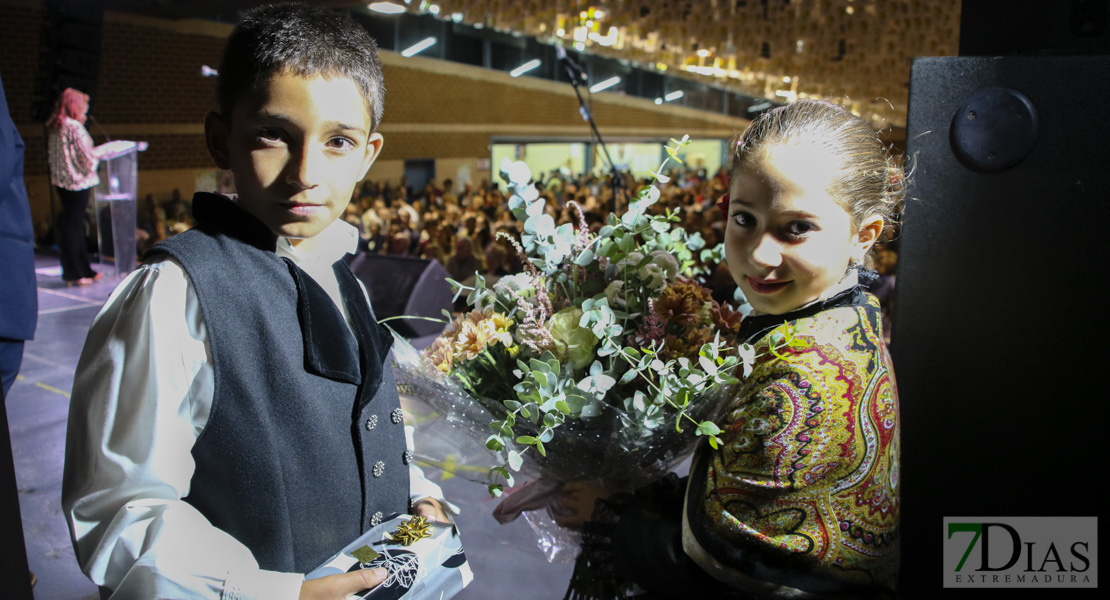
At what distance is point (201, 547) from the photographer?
787 mm

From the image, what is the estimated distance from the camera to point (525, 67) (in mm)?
14047

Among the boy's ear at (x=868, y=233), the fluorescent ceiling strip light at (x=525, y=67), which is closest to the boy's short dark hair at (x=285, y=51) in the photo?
the boy's ear at (x=868, y=233)

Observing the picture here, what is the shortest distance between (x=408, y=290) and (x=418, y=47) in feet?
29.1

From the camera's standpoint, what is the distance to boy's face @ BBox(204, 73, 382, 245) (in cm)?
88

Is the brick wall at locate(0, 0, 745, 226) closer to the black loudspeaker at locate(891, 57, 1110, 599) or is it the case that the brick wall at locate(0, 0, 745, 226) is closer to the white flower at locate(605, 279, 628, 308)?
the white flower at locate(605, 279, 628, 308)

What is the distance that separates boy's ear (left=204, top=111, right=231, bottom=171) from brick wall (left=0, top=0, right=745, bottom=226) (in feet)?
12.6

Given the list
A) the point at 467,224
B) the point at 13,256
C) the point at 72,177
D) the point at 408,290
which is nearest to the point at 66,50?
the point at 72,177

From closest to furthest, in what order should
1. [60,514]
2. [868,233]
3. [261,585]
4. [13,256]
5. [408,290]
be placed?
[261,585]
[868,233]
[13,256]
[60,514]
[408,290]

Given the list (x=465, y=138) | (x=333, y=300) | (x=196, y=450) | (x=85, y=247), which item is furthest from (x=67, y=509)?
(x=465, y=138)

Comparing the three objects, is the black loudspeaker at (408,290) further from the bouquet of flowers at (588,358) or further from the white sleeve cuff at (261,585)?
the white sleeve cuff at (261,585)

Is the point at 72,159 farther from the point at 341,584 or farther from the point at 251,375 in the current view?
the point at 341,584

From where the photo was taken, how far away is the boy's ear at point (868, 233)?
104 cm

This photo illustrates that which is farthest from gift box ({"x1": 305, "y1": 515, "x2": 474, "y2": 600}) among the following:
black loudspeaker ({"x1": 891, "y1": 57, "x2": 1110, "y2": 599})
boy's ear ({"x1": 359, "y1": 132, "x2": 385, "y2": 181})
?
black loudspeaker ({"x1": 891, "y1": 57, "x2": 1110, "y2": 599})

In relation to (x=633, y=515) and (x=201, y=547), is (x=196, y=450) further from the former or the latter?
(x=633, y=515)
